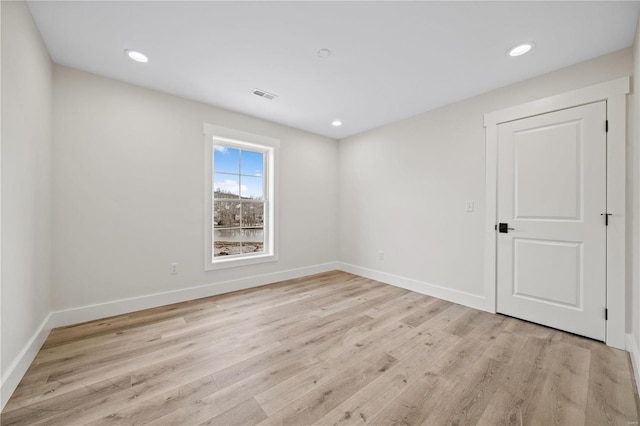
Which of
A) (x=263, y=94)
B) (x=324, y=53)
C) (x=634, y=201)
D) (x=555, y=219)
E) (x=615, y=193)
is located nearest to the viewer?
(x=634, y=201)

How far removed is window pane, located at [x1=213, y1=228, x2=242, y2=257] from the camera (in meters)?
3.52

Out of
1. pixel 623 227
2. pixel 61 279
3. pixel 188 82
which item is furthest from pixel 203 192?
pixel 623 227

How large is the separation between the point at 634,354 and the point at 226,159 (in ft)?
14.7

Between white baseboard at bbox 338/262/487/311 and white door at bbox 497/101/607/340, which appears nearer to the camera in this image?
white door at bbox 497/101/607/340

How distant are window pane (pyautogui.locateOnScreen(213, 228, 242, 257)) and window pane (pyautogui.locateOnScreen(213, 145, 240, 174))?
2.90 feet

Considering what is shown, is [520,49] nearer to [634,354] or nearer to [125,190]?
[634,354]

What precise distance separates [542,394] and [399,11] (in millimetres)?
2696

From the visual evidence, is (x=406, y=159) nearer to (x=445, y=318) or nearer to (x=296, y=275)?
(x=445, y=318)

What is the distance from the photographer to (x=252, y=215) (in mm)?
3881

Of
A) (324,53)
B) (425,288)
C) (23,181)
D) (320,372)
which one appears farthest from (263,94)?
(425,288)

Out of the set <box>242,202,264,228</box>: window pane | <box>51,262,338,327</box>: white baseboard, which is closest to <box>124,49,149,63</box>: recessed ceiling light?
<box>242,202,264,228</box>: window pane

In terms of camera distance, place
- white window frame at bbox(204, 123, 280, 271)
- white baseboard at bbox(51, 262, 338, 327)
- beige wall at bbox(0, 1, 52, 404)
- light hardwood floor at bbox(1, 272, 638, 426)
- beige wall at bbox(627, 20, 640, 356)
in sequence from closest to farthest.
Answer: light hardwood floor at bbox(1, 272, 638, 426)
beige wall at bbox(0, 1, 52, 404)
beige wall at bbox(627, 20, 640, 356)
white baseboard at bbox(51, 262, 338, 327)
white window frame at bbox(204, 123, 280, 271)

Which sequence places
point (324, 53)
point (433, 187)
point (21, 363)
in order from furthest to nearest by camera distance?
point (433, 187) → point (324, 53) → point (21, 363)

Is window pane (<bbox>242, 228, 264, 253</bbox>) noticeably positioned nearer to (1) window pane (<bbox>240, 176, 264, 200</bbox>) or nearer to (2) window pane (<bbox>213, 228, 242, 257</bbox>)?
(2) window pane (<bbox>213, 228, 242, 257</bbox>)
